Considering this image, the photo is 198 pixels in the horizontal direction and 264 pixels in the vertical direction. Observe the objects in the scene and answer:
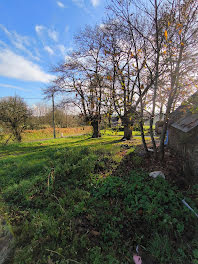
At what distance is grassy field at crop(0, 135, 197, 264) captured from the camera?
2221 millimetres

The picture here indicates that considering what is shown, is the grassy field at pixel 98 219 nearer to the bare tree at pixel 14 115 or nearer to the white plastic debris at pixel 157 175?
the white plastic debris at pixel 157 175

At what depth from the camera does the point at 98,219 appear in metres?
2.87

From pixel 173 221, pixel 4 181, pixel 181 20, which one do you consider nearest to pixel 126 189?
pixel 173 221

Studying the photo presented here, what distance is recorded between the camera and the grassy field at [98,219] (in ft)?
7.29

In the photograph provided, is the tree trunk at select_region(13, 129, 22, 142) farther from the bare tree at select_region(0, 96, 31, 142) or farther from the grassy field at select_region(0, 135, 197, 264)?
the grassy field at select_region(0, 135, 197, 264)

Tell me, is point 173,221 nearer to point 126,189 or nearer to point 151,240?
point 151,240

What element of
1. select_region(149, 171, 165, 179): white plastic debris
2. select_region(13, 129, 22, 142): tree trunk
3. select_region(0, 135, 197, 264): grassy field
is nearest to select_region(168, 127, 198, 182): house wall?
select_region(149, 171, 165, 179): white plastic debris

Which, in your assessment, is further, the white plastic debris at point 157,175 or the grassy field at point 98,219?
the white plastic debris at point 157,175

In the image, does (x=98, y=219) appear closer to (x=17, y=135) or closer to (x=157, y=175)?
(x=157, y=175)

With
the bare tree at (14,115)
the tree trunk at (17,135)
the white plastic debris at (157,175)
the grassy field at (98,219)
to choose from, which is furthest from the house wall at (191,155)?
the tree trunk at (17,135)

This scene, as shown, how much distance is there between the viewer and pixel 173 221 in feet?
8.53

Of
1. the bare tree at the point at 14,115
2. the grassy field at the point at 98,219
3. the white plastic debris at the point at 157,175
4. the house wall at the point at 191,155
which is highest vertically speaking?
the bare tree at the point at 14,115

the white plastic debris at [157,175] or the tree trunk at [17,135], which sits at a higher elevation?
the tree trunk at [17,135]

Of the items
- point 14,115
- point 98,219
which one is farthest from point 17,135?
point 98,219
